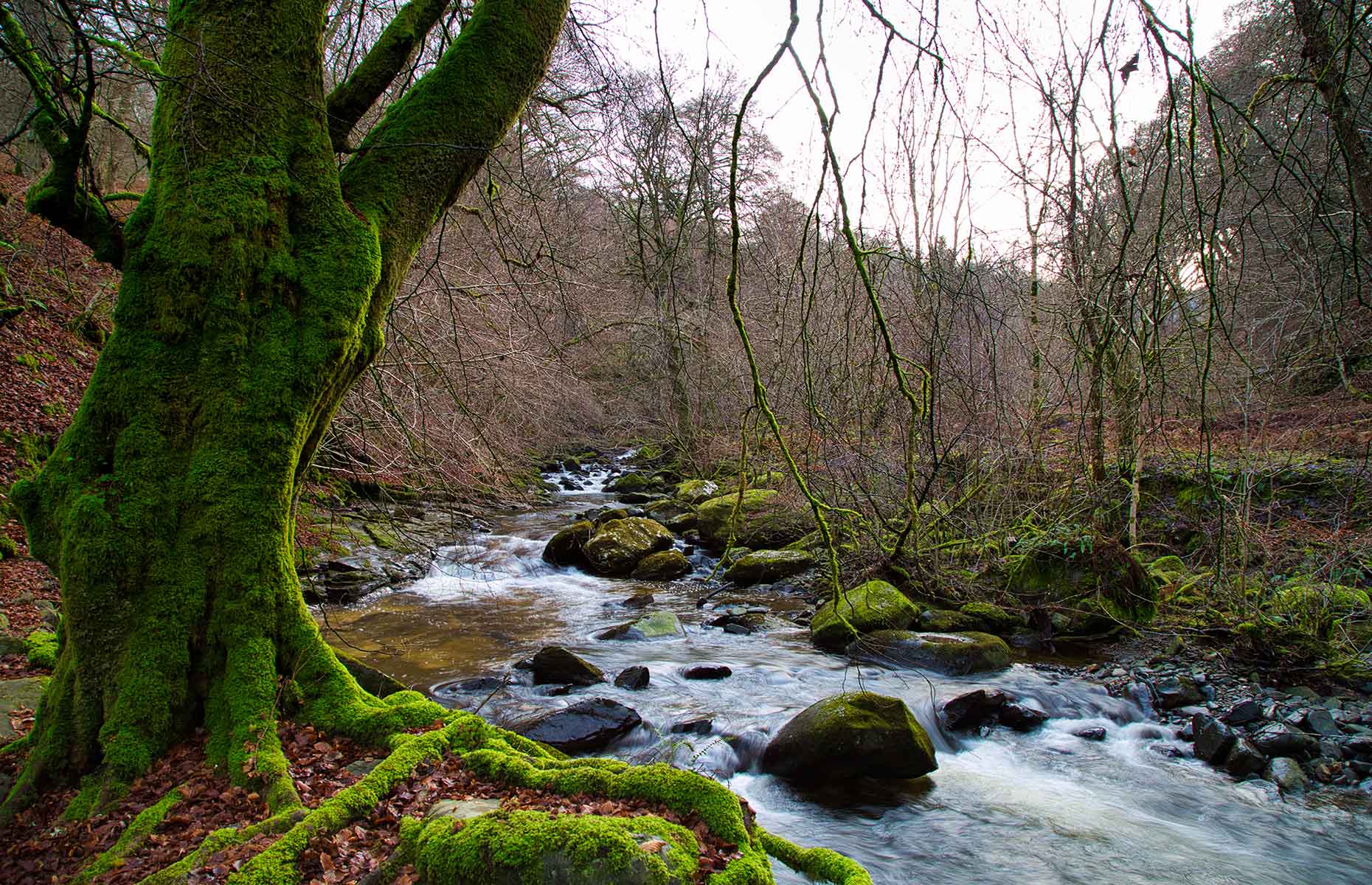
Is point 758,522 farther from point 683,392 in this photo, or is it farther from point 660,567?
point 683,392

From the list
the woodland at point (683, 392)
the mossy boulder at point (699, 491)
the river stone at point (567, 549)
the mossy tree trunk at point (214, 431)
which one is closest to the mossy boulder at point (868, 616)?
the woodland at point (683, 392)

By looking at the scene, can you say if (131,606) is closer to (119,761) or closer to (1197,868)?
(119,761)

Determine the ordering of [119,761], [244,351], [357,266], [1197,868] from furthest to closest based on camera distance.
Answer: [1197,868] → [357,266] → [244,351] → [119,761]

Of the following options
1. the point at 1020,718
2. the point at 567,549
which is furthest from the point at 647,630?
the point at 1020,718

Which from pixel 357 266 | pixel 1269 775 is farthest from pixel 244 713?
pixel 1269 775

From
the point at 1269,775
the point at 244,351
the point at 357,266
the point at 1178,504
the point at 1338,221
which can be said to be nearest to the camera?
the point at 244,351

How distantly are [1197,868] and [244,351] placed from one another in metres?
5.68

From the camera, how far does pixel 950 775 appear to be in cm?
544

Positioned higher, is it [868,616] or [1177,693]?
[868,616]

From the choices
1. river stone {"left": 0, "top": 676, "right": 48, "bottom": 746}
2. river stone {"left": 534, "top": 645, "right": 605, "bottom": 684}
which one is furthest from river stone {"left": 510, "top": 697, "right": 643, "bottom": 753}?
river stone {"left": 0, "top": 676, "right": 48, "bottom": 746}

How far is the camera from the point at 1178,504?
9.95 m

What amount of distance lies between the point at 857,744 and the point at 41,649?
5.43 m

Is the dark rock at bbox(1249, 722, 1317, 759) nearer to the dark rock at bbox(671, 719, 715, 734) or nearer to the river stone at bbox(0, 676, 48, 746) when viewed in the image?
the dark rock at bbox(671, 719, 715, 734)

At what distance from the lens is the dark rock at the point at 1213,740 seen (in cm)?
550
